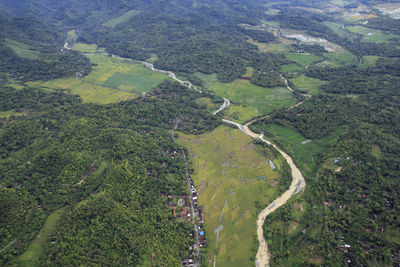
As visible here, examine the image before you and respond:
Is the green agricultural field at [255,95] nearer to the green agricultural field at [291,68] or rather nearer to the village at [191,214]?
the green agricultural field at [291,68]

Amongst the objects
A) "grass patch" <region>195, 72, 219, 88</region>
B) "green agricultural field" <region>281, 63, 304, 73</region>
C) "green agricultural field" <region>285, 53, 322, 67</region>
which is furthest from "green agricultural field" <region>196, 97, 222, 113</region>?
"green agricultural field" <region>285, 53, 322, 67</region>

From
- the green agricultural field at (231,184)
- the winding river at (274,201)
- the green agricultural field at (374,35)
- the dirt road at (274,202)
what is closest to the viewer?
the dirt road at (274,202)

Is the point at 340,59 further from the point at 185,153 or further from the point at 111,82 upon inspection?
the point at 111,82

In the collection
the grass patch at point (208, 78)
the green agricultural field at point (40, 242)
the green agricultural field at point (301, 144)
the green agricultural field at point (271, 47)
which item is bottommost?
the green agricultural field at point (301, 144)

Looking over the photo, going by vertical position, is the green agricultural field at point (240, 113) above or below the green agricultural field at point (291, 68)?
below

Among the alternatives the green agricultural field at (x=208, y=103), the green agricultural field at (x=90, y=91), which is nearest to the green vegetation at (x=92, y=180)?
the green agricultural field at (x=208, y=103)

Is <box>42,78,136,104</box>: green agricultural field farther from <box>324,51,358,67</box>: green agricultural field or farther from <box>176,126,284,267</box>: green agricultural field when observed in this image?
<box>324,51,358,67</box>: green agricultural field

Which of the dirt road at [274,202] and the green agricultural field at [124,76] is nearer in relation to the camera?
the dirt road at [274,202]
